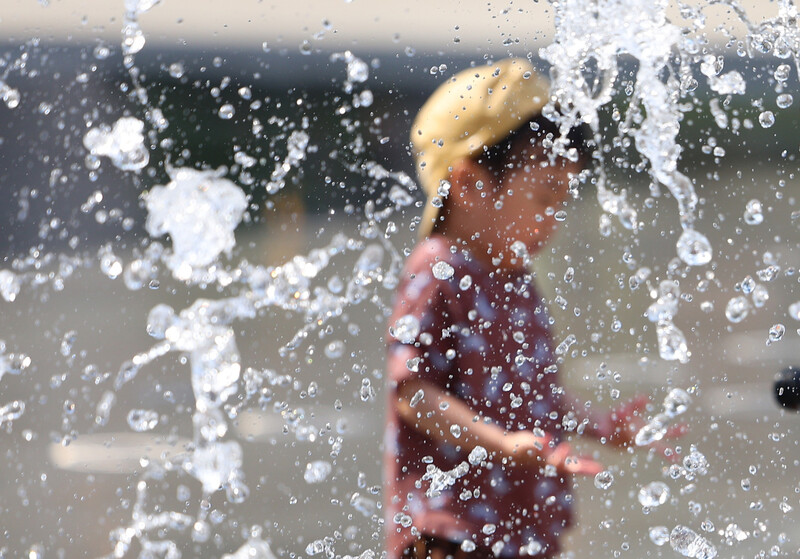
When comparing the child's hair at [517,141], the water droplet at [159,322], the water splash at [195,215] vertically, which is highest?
the child's hair at [517,141]

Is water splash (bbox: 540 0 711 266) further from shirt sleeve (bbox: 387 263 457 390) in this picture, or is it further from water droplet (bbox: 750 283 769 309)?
shirt sleeve (bbox: 387 263 457 390)

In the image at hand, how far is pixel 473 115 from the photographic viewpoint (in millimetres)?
1735

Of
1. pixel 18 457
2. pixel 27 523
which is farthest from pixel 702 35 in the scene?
pixel 18 457

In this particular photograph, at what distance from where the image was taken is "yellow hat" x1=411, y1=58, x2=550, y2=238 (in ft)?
5.70

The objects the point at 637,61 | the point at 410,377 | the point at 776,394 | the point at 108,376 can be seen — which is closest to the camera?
the point at 410,377

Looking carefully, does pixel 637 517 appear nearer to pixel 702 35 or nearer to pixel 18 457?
pixel 702 35

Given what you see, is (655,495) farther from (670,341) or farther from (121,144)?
(121,144)

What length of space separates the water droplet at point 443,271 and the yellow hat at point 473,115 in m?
0.11

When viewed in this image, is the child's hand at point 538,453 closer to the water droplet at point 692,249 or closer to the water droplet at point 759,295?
the water droplet at point 692,249

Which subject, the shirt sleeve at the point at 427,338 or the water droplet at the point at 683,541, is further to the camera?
the water droplet at the point at 683,541

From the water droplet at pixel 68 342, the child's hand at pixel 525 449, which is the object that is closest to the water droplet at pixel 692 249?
the child's hand at pixel 525 449

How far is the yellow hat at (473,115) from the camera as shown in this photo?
1736 millimetres

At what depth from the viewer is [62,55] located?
12.0 ft

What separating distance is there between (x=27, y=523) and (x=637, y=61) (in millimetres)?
2080
